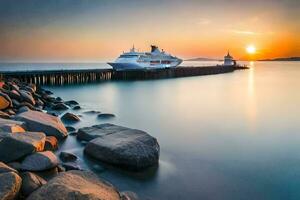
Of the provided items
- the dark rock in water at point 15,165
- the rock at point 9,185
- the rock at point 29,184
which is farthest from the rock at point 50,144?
the rock at point 9,185

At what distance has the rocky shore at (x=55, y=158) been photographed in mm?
4035

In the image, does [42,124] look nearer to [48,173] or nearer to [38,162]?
[38,162]

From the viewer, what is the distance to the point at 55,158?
6062 mm

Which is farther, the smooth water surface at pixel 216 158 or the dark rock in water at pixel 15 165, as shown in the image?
the smooth water surface at pixel 216 158

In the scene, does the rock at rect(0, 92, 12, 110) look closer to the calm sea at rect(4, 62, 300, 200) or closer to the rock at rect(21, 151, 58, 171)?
the calm sea at rect(4, 62, 300, 200)

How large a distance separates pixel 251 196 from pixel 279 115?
12211 millimetres

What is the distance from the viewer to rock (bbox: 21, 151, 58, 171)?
560 cm

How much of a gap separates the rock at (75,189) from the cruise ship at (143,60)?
149 ft

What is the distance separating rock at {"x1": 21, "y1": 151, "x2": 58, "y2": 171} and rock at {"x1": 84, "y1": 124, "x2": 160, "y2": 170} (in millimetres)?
1617

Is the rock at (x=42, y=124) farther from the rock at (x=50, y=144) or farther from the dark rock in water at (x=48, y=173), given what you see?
the dark rock in water at (x=48, y=173)

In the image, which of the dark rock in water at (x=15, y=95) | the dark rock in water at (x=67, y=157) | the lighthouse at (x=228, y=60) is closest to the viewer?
the dark rock in water at (x=67, y=157)

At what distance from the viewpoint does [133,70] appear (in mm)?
48812

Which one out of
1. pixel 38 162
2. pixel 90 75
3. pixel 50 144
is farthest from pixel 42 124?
pixel 90 75

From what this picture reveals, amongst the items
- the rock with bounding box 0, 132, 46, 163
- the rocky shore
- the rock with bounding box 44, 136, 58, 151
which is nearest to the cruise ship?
the rocky shore
